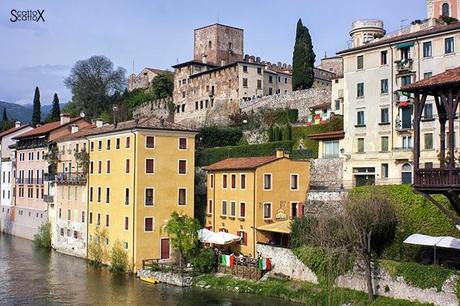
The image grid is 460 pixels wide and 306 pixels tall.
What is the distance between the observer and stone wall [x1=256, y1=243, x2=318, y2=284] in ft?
103

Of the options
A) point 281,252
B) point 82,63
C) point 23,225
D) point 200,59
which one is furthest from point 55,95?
point 281,252

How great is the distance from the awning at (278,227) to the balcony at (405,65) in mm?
13898

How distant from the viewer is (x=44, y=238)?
170 ft

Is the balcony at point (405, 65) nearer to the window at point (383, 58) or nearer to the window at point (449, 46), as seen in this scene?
the window at point (383, 58)

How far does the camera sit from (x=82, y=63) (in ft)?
340

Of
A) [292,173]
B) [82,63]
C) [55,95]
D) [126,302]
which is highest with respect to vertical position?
[82,63]

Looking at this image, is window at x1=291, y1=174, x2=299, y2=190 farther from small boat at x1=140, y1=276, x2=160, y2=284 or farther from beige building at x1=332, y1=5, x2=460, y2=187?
small boat at x1=140, y1=276, x2=160, y2=284

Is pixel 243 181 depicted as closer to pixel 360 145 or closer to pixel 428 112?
pixel 360 145

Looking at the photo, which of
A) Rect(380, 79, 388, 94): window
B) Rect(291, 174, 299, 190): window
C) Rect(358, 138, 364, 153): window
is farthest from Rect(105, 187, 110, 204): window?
Rect(380, 79, 388, 94): window

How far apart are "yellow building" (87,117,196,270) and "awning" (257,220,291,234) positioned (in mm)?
6698

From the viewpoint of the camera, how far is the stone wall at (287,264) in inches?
1236

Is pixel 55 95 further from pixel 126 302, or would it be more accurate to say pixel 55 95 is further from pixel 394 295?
pixel 394 295

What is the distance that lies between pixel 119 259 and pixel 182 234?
598 centimetres

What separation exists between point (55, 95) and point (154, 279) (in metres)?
64.6
